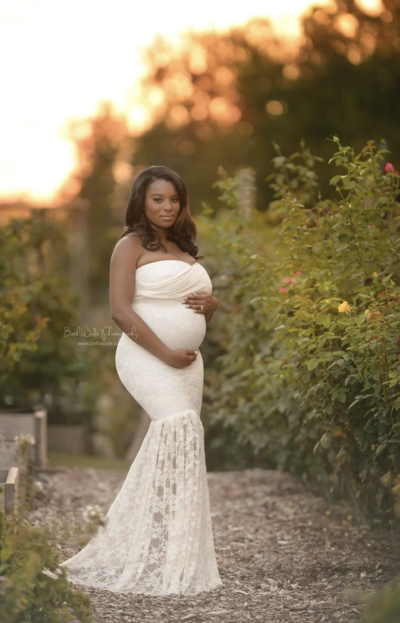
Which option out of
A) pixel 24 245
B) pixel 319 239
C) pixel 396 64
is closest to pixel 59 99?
pixel 396 64

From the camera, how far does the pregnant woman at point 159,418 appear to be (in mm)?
3619

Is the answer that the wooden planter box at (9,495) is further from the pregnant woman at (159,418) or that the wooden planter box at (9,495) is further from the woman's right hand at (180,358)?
the woman's right hand at (180,358)

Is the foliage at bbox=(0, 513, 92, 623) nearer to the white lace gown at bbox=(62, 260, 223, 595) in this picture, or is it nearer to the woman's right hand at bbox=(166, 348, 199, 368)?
the white lace gown at bbox=(62, 260, 223, 595)

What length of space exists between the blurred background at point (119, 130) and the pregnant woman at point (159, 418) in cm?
153

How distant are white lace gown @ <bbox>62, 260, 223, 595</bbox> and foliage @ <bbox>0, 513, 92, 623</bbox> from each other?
808 mm

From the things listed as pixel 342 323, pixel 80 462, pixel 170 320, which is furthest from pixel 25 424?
pixel 342 323

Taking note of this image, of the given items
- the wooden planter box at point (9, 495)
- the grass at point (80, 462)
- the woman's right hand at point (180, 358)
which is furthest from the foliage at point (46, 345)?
the woman's right hand at point (180, 358)

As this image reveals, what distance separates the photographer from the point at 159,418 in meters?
3.71

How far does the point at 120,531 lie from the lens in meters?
3.76

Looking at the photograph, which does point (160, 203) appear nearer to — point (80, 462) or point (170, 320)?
point (170, 320)

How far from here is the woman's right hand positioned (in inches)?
143

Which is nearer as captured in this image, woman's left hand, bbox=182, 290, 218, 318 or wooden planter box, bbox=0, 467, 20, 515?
wooden planter box, bbox=0, 467, 20, 515

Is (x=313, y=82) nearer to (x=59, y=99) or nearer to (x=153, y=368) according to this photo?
(x=59, y=99)

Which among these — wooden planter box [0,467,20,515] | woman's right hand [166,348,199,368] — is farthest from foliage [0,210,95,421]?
woman's right hand [166,348,199,368]
